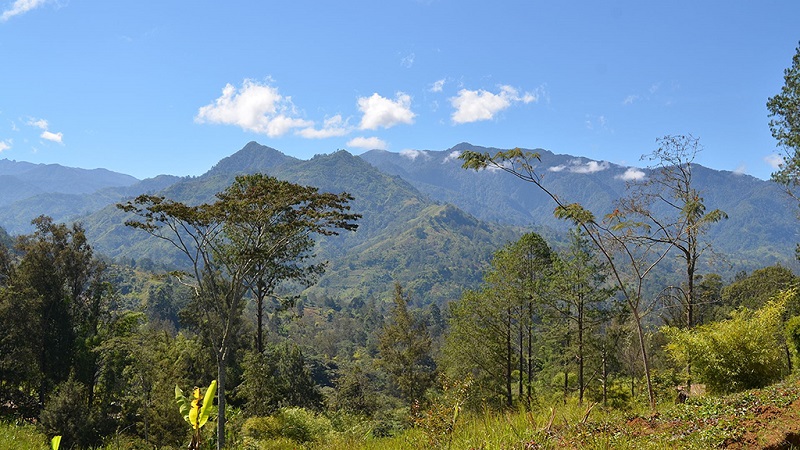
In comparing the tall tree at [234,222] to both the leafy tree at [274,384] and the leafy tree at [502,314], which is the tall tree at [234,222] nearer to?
the leafy tree at [274,384]

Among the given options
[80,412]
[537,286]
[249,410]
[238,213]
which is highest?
[238,213]

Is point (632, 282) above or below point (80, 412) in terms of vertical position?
above

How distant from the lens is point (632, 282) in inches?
551

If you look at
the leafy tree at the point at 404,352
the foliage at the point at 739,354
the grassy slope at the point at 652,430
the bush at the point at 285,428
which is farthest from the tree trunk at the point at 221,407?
the leafy tree at the point at 404,352

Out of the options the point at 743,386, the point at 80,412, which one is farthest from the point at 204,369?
the point at 743,386

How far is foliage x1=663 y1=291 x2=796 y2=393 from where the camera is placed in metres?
10.6

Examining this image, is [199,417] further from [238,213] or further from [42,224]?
[42,224]

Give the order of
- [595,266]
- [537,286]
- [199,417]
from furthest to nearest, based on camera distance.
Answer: [537,286] < [595,266] < [199,417]

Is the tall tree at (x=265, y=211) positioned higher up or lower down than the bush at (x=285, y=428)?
higher up

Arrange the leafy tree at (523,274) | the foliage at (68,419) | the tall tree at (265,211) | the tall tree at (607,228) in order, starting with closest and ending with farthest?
the tall tree at (607,228)
the tall tree at (265,211)
the foliage at (68,419)
the leafy tree at (523,274)

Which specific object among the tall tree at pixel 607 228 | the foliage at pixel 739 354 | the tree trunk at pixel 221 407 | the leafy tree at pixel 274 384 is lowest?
the leafy tree at pixel 274 384

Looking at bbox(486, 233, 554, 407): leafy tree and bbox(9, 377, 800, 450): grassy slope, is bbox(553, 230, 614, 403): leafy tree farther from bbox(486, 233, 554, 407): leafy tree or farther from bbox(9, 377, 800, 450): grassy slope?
bbox(9, 377, 800, 450): grassy slope

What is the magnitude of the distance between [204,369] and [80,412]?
10.4m

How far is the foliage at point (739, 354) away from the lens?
1063 centimetres
